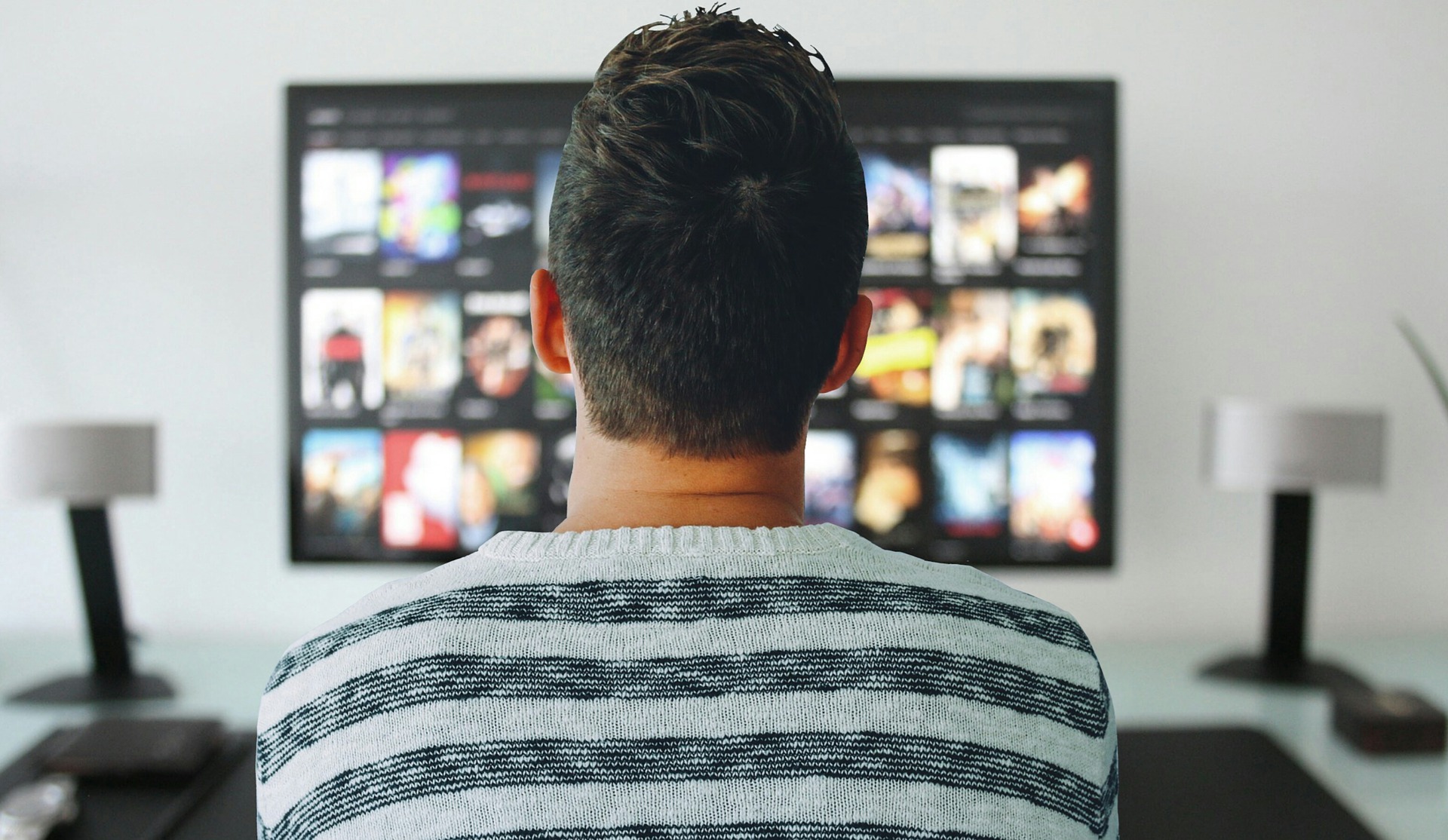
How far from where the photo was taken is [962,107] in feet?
7.48

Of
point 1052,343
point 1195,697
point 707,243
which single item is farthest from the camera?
point 1052,343

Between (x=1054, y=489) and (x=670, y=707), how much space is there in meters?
1.92

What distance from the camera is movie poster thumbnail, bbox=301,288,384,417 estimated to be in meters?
2.32

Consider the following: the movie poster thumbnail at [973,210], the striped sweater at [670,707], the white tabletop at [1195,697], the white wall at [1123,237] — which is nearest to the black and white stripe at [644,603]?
the striped sweater at [670,707]

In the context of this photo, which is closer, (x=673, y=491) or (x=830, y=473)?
(x=673, y=491)

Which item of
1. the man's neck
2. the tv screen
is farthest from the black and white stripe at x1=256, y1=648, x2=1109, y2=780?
the tv screen

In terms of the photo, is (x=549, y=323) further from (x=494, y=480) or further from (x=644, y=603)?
(x=494, y=480)

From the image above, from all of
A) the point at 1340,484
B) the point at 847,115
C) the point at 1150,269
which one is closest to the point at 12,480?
the point at 847,115

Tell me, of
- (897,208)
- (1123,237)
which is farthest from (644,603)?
(1123,237)

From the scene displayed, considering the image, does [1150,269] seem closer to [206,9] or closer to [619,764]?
[619,764]

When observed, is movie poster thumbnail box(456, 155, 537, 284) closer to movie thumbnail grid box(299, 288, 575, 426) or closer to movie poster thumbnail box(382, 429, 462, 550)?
movie thumbnail grid box(299, 288, 575, 426)

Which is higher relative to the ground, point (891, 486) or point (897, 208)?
point (897, 208)

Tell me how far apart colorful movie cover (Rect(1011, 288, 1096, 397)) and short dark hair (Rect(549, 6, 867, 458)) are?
1665mm

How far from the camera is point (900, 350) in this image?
7.61 ft
